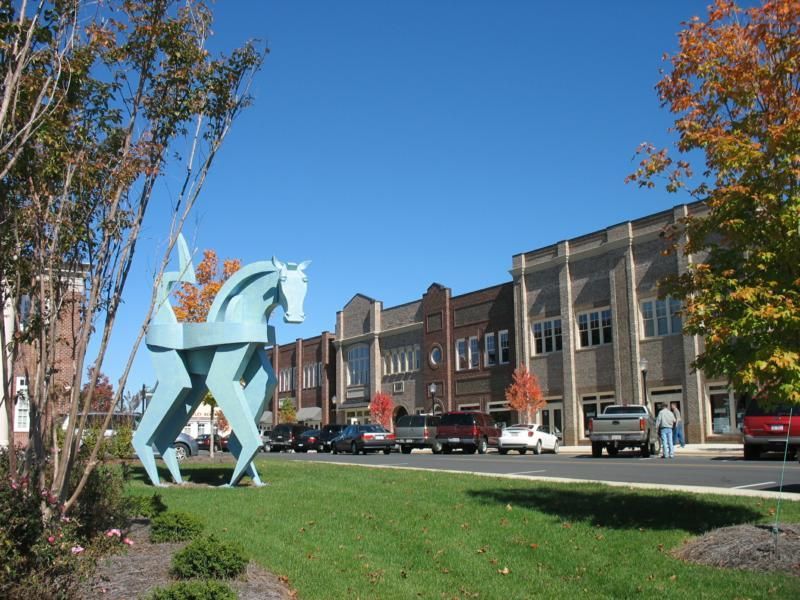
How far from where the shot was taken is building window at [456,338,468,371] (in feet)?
164

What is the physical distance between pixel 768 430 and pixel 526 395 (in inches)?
742

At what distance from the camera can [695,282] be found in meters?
9.35

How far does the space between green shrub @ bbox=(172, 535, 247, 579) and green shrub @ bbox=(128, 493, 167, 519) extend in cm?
352

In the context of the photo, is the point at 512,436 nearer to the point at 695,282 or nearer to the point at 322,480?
the point at 322,480

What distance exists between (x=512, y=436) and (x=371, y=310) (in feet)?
90.7

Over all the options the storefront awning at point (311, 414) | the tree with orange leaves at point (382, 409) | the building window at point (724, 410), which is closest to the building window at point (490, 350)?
the tree with orange leaves at point (382, 409)

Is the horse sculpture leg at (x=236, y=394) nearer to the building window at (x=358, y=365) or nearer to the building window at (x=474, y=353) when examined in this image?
the building window at (x=474, y=353)

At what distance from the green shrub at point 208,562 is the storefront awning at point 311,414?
190ft

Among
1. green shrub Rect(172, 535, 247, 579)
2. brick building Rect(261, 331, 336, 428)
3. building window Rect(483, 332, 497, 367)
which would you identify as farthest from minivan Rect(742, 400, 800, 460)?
brick building Rect(261, 331, 336, 428)

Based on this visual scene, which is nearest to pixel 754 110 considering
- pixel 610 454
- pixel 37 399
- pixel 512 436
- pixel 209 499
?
pixel 37 399

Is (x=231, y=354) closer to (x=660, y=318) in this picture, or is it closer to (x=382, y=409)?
(x=660, y=318)

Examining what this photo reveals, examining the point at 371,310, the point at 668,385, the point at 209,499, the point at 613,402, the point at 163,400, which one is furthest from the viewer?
the point at 371,310

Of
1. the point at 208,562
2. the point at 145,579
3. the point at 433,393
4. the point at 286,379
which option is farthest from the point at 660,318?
the point at 286,379

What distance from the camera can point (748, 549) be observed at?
784 cm
